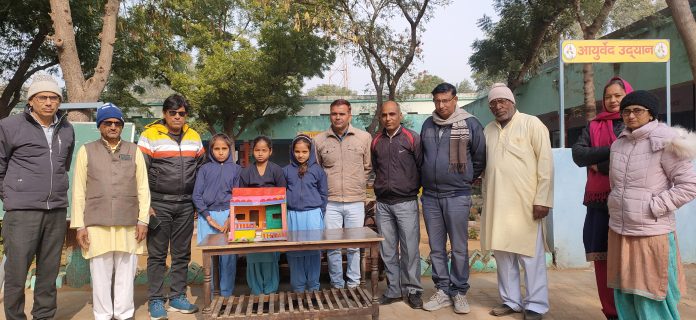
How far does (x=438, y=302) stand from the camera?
4.10m

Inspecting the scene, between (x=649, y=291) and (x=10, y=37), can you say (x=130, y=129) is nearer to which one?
(x=649, y=291)

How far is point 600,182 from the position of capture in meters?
3.40

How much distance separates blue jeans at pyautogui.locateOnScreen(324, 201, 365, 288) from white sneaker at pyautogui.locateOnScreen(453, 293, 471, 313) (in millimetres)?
903

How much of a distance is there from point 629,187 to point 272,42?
57.2 ft


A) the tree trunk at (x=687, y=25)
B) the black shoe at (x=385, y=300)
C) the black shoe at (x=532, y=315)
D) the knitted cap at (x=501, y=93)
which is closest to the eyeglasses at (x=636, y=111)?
the knitted cap at (x=501, y=93)

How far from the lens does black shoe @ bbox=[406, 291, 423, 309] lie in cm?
414

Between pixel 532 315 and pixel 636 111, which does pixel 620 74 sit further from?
pixel 636 111

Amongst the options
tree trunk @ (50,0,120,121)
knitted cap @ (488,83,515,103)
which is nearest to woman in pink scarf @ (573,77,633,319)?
knitted cap @ (488,83,515,103)

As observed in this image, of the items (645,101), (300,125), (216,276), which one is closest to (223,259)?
(216,276)

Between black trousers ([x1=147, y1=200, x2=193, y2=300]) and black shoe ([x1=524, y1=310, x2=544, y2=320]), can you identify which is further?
black trousers ([x1=147, y1=200, x2=193, y2=300])

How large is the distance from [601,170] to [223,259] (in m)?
3.17

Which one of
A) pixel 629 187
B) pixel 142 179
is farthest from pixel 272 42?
pixel 629 187

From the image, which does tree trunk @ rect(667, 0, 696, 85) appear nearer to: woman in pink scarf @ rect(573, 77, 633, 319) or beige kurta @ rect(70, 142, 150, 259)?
woman in pink scarf @ rect(573, 77, 633, 319)

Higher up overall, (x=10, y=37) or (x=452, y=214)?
(x=10, y=37)
